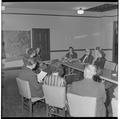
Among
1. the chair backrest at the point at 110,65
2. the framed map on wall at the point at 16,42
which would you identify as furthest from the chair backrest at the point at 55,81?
the framed map on wall at the point at 16,42

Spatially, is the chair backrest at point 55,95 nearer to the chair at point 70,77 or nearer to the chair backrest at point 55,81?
the chair backrest at point 55,81

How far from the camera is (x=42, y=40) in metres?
9.66

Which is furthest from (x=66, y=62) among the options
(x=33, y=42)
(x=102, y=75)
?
(x=33, y=42)

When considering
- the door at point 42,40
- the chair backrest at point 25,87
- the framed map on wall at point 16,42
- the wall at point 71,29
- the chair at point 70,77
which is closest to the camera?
the chair backrest at point 25,87

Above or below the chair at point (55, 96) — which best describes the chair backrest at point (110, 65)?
above

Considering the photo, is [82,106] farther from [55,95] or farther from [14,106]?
[14,106]

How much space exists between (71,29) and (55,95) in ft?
24.3

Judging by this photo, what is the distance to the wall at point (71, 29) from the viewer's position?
931 cm

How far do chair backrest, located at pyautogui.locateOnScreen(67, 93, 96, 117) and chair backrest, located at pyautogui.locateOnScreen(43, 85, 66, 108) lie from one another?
A: 396 millimetres

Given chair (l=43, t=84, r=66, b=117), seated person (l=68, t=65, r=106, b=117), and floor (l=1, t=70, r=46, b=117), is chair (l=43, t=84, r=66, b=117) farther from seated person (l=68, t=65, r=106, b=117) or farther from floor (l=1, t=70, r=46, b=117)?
floor (l=1, t=70, r=46, b=117)

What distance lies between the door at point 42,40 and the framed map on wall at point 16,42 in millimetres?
282

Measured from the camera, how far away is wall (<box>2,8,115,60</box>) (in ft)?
30.6

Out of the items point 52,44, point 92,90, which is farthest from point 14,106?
point 52,44

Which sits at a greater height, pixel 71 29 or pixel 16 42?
pixel 71 29
